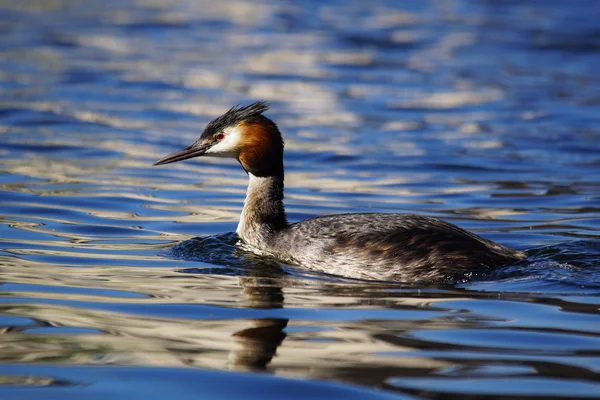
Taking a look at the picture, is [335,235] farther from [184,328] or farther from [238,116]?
[184,328]

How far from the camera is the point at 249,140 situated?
31.4 ft

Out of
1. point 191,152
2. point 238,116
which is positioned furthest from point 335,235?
point 191,152

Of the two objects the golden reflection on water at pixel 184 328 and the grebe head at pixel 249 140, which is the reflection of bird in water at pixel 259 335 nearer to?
the golden reflection on water at pixel 184 328

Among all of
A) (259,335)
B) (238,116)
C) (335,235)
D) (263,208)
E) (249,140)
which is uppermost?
(238,116)

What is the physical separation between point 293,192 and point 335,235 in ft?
14.0

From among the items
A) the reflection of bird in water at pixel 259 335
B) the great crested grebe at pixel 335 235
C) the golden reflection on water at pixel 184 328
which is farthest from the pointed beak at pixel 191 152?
the reflection of bird in water at pixel 259 335

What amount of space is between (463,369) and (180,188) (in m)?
7.63

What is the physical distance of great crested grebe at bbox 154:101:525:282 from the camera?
8336mm

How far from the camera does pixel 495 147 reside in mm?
16250

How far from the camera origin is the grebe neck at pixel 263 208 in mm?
9594

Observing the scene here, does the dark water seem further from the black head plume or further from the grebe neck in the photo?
the black head plume

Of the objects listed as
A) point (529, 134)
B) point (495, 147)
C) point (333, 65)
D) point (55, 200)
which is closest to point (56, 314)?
point (55, 200)

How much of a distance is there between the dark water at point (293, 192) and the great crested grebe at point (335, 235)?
21cm

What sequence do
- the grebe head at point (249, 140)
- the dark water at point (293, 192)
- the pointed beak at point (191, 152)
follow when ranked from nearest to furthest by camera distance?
the dark water at point (293, 192) < the grebe head at point (249, 140) < the pointed beak at point (191, 152)
